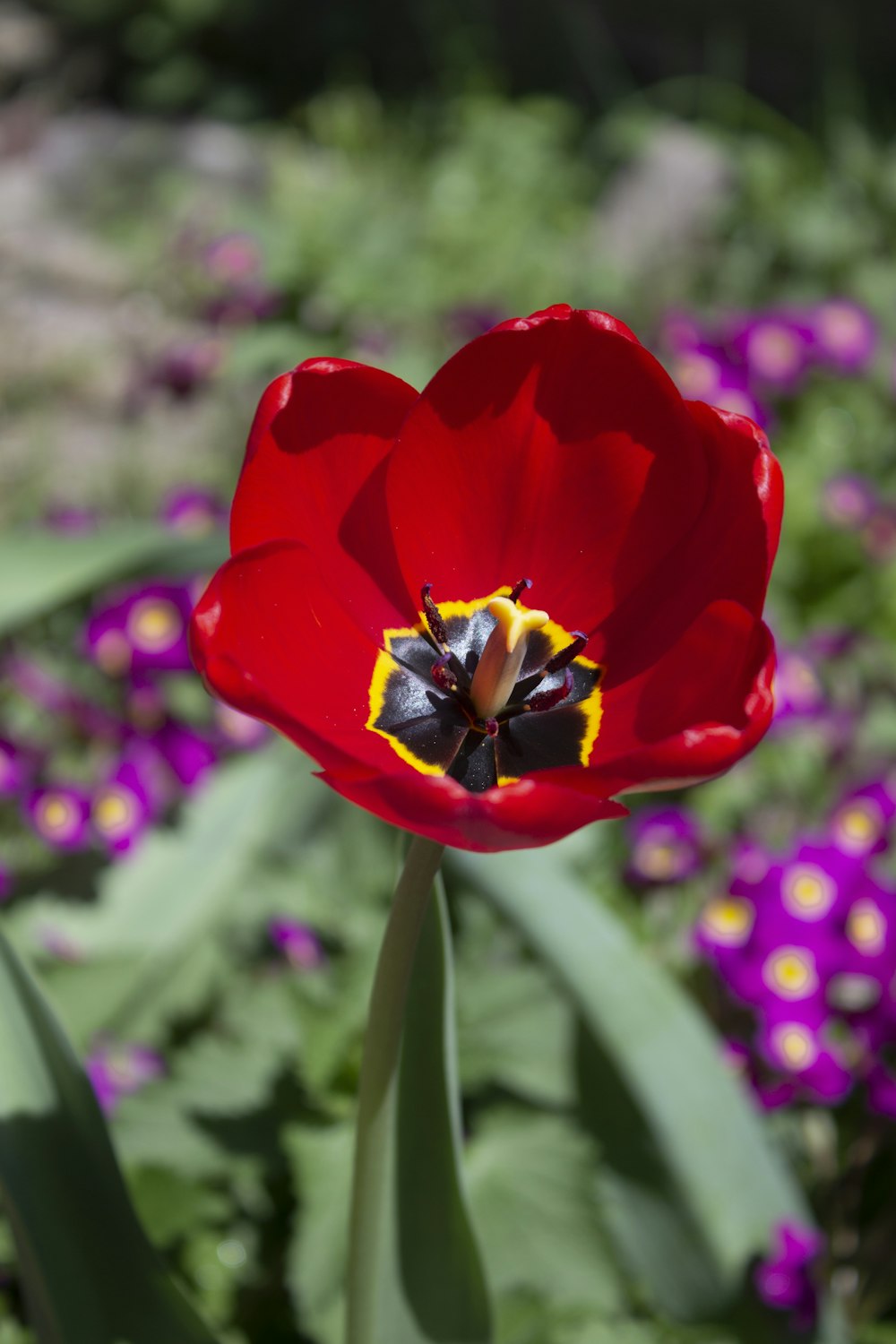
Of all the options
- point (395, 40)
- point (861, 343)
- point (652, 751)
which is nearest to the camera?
point (652, 751)

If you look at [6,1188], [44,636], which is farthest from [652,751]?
[44,636]

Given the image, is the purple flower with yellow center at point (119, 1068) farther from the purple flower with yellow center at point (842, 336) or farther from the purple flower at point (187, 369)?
the purple flower with yellow center at point (842, 336)

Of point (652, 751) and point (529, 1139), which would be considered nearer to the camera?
point (652, 751)

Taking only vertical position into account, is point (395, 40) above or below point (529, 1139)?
above

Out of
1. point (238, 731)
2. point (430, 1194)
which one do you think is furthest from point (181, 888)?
point (430, 1194)

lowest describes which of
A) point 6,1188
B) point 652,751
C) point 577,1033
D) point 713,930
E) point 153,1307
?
point 713,930

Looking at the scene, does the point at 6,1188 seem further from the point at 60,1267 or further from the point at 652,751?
A: the point at 652,751
